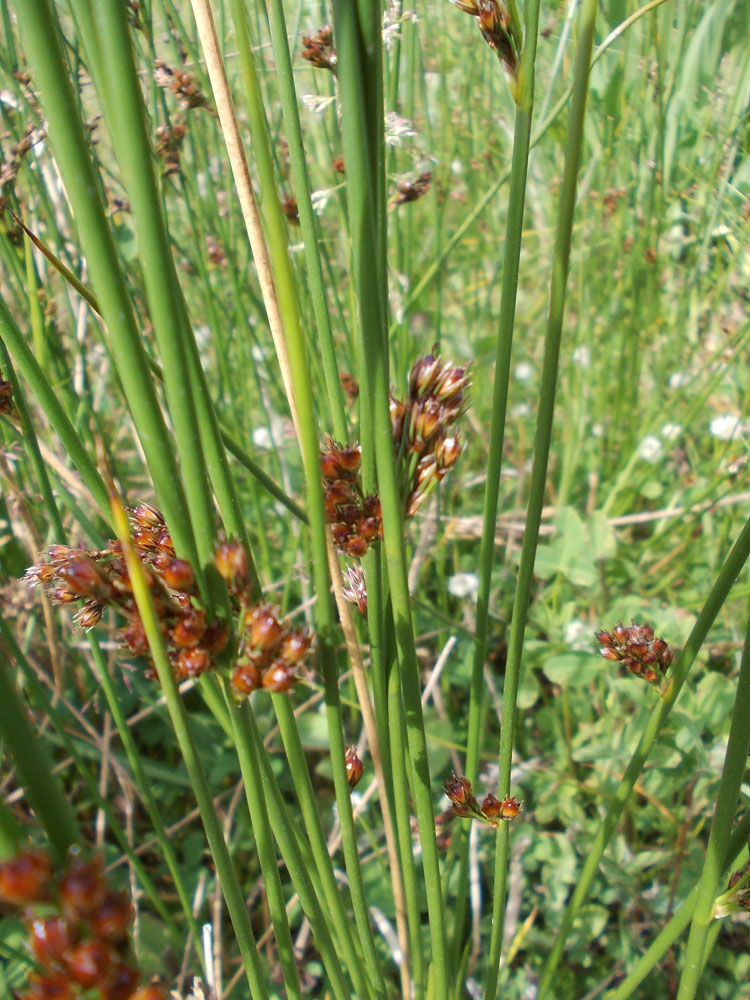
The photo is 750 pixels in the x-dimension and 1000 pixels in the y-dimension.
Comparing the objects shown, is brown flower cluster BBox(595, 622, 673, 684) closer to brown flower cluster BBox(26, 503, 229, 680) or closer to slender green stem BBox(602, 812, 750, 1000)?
slender green stem BBox(602, 812, 750, 1000)

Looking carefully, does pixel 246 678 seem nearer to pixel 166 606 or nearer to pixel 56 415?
pixel 166 606

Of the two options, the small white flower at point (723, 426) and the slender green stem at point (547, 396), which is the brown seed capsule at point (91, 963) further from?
the small white flower at point (723, 426)

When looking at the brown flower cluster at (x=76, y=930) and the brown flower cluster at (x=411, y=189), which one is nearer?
the brown flower cluster at (x=76, y=930)

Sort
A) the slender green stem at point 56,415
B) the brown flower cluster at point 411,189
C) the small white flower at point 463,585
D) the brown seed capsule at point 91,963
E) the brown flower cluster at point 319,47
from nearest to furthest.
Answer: the brown seed capsule at point 91,963 < the slender green stem at point 56,415 < the brown flower cluster at point 319,47 < the brown flower cluster at point 411,189 < the small white flower at point 463,585

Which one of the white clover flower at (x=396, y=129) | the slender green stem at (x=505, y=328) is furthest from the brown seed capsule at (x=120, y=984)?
the white clover flower at (x=396, y=129)

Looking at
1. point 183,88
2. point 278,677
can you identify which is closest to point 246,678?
point 278,677

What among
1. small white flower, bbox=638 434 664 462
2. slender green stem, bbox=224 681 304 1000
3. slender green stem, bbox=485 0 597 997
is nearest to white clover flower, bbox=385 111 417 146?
slender green stem, bbox=485 0 597 997
